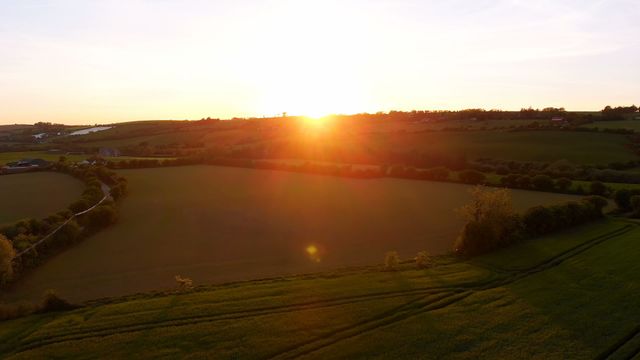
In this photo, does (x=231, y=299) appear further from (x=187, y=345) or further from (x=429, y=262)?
(x=429, y=262)

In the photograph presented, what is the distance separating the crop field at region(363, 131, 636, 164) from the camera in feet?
264

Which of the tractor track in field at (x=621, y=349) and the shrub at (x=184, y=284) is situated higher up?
the shrub at (x=184, y=284)

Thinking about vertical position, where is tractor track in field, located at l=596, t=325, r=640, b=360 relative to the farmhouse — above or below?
below

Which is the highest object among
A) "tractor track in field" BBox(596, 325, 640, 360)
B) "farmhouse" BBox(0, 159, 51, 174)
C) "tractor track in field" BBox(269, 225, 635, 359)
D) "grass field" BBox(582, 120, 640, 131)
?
"grass field" BBox(582, 120, 640, 131)

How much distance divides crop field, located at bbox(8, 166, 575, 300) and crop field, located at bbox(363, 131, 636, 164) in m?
24.9

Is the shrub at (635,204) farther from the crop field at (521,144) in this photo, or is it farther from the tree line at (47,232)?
the tree line at (47,232)

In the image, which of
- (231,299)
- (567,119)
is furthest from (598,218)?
(567,119)

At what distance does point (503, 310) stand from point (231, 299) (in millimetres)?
13680

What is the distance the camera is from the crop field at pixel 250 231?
34344 millimetres

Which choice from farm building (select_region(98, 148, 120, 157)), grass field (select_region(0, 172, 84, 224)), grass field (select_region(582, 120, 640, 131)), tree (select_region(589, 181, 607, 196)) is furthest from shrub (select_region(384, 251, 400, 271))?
farm building (select_region(98, 148, 120, 157))

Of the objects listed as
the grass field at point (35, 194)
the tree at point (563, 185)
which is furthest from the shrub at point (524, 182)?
the grass field at point (35, 194)

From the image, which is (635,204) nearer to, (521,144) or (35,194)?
(521,144)

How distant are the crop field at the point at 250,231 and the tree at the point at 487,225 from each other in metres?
2.63

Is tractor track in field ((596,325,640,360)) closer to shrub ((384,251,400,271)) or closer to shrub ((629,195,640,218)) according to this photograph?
shrub ((384,251,400,271))
